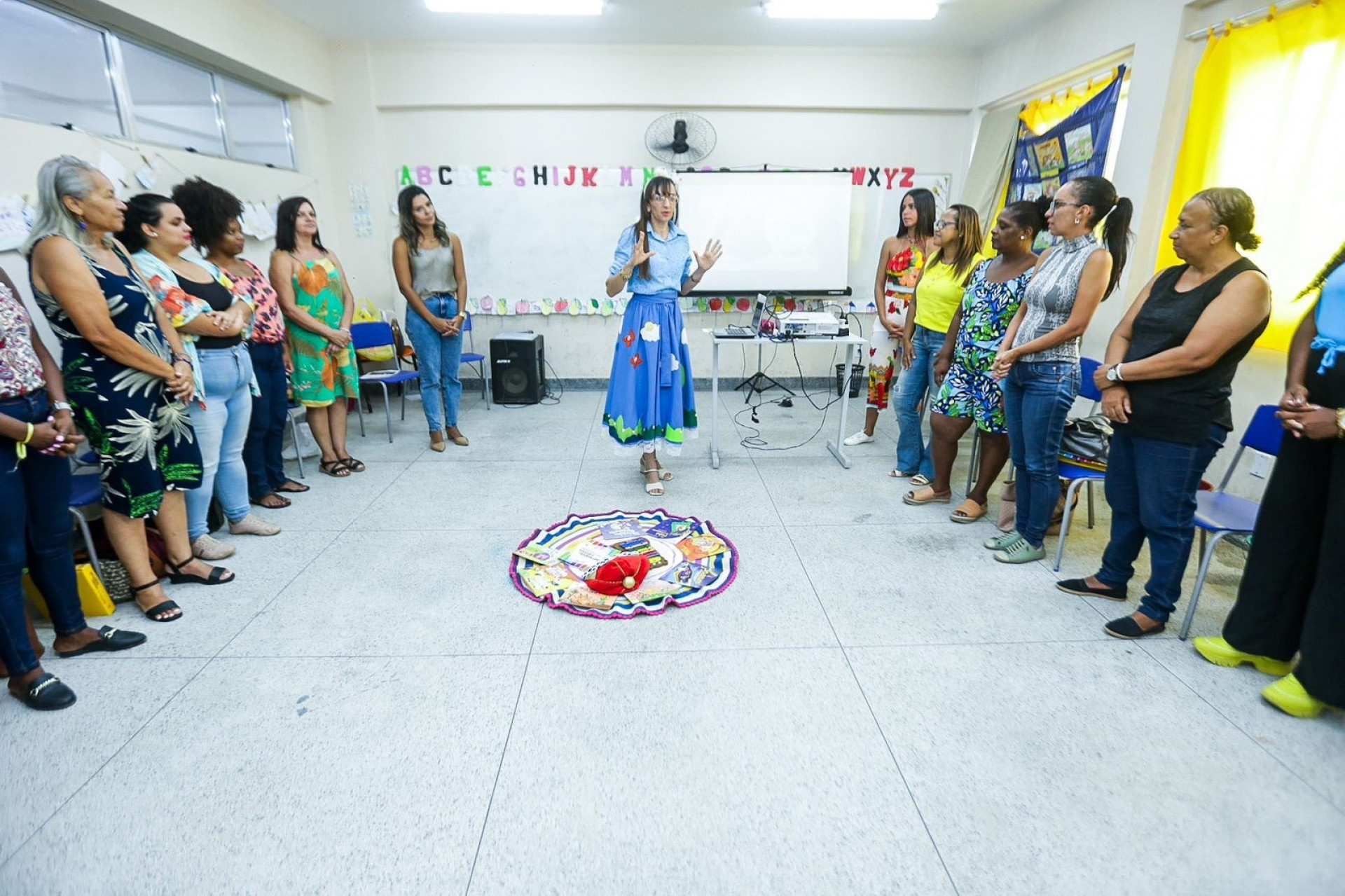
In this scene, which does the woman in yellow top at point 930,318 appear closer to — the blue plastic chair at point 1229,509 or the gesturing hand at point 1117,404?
the gesturing hand at point 1117,404

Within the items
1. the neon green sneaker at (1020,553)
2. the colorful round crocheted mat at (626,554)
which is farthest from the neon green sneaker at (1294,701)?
the colorful round crocheted mat at (626,554)

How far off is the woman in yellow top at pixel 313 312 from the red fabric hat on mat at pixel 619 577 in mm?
2008

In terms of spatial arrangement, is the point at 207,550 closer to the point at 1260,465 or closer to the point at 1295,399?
the point at 1295,399

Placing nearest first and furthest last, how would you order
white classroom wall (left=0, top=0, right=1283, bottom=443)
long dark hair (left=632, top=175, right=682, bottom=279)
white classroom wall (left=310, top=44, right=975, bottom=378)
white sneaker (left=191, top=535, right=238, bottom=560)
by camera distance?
white sneaker (left=191, top=535, right=238, bottom=560), long dark hair (left=632, top=175, right=682, bottom=279), white classroom wall (left=0, top=0, right=1283, bottom=443), white classroom wall (left=310, top=44, right=975, bottom=378)

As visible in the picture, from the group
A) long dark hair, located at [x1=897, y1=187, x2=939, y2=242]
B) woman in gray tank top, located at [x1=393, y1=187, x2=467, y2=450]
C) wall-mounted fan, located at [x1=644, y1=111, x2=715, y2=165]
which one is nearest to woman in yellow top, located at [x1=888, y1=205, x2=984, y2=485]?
long dark hair, located at [x1=897, y1=187, x2=939, y2=242]

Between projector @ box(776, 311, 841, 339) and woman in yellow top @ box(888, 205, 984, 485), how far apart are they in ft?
1.37

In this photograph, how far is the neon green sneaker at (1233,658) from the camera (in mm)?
1906

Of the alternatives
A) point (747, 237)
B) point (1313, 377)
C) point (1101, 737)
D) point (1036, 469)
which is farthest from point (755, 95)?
point (1101, 737)

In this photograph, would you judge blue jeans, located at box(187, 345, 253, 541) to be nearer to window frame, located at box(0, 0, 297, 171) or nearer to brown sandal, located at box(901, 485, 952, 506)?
window frame, located at box(0, 0, 297, 171)

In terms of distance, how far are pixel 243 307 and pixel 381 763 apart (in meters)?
1.98

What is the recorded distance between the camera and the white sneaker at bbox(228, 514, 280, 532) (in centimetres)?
284

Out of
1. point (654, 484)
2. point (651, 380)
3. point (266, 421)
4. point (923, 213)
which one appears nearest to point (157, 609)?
point (266, 421)

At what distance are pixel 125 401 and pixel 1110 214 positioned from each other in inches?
139

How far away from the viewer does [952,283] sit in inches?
125
